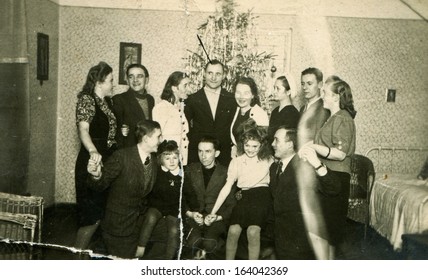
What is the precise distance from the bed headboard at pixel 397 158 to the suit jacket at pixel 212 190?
0.74m

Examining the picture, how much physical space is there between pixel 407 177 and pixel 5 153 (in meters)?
2.05

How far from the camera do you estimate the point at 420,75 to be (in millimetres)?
2490

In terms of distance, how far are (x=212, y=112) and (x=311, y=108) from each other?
492mm

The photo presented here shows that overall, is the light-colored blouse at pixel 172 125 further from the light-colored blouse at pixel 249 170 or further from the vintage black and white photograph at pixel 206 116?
the light-colored blouse at pixel 249 170

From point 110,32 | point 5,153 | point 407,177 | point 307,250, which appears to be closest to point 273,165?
point 307,250

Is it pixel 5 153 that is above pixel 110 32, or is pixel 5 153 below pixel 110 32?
below

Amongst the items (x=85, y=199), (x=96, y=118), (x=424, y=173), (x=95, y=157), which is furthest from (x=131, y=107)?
(x=424, y=173)

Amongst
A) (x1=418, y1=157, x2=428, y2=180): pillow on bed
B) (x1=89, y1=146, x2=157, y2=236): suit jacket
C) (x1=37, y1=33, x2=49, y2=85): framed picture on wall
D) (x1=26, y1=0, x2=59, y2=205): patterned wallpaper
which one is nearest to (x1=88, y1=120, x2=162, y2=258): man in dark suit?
(x1=89, y1=146, x2=157, y2=236): suit jacket

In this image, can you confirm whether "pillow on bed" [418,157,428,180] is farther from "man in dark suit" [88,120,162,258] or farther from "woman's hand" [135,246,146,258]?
"woman's hand" [135,246,146,258]

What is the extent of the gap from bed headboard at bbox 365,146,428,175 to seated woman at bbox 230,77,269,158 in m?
0.58

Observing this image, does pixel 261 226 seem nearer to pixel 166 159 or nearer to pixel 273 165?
pixel 273 165

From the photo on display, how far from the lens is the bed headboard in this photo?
2.50 metres

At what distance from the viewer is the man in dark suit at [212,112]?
8.02ft
